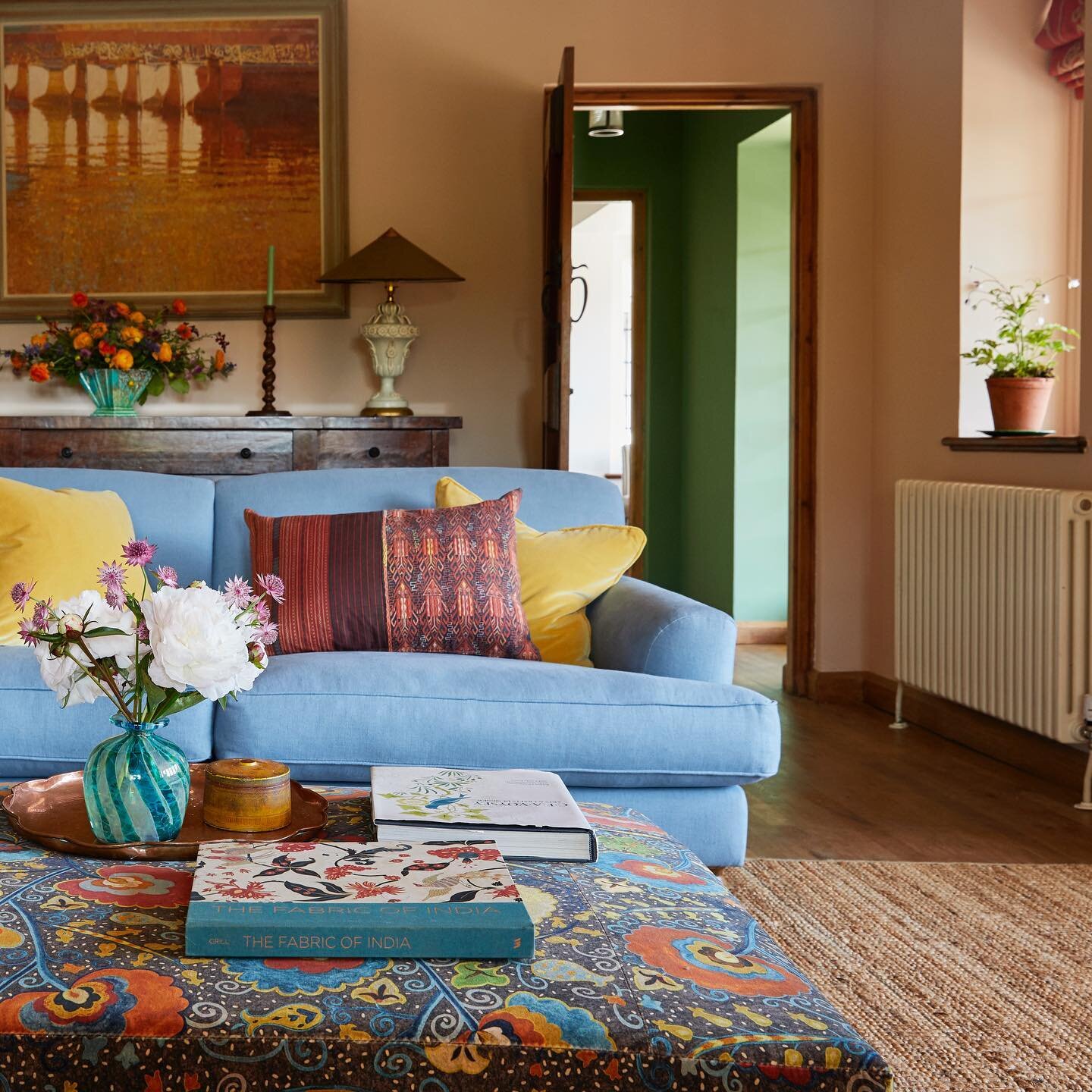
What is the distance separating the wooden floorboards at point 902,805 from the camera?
9.01ft

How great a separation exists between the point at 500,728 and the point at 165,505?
1.10 metres

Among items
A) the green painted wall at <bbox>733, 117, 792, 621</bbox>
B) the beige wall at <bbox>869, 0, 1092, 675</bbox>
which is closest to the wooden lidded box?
the beige wall at <bbox>869, 0, 1092, 675</bbox>

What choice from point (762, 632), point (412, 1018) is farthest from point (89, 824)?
point (762, 632)

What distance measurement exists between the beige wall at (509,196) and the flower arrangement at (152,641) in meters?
3.32

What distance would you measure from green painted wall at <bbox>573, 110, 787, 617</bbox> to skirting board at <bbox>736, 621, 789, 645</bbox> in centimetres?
15

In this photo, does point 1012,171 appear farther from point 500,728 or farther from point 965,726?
point 500,728

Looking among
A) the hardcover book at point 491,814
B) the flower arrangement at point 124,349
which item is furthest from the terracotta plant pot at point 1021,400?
the flower arrangement at point 124,349

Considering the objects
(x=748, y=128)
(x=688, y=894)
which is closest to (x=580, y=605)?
(x=688, y=894)

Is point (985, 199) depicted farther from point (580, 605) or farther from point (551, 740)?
point (551, 740)

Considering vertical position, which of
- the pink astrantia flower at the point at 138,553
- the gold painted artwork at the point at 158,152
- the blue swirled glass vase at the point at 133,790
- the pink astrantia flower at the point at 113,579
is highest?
the gold painted artwork at the point at 158,152

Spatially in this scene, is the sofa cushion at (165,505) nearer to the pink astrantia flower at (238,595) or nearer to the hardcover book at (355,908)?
the pink astrantia flower at (238,595)

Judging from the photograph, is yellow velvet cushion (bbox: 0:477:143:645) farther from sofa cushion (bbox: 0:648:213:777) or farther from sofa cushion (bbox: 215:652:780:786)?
sofa cushion (bbox: 215:652:780:786)

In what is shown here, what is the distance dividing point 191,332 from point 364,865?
3.68 meters

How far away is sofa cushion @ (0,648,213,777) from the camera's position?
208cm
